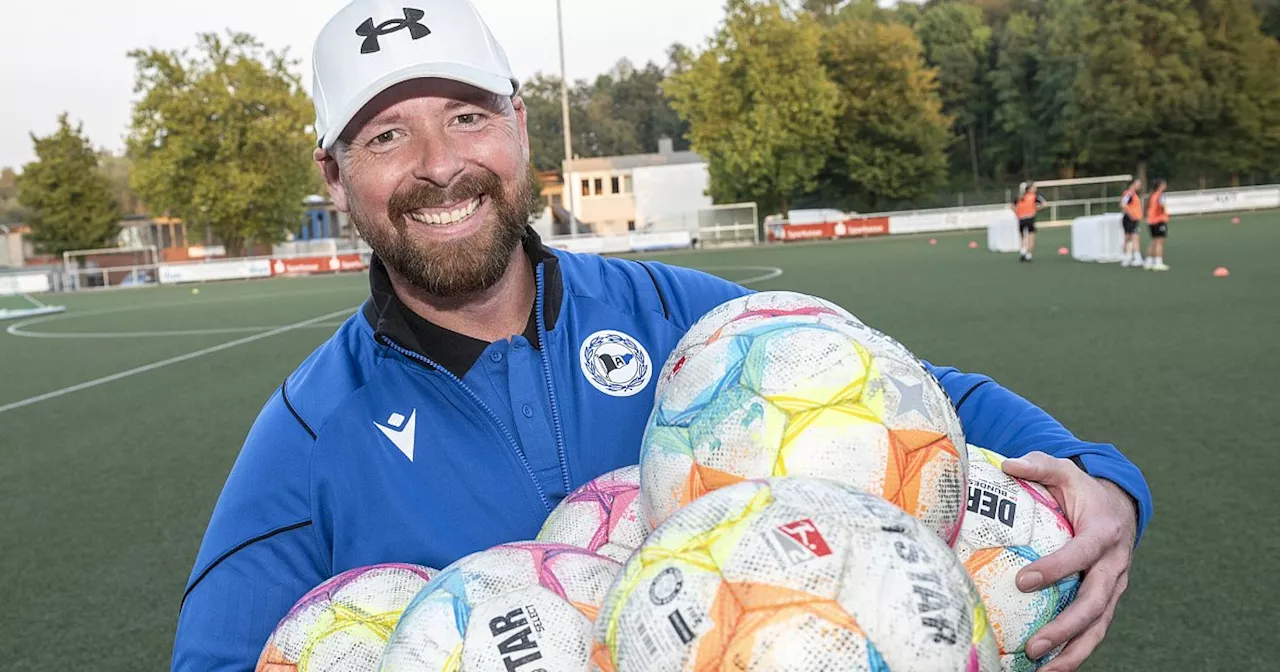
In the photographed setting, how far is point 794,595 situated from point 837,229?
140 ft

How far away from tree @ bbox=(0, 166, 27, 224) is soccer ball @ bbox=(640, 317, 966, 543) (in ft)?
368

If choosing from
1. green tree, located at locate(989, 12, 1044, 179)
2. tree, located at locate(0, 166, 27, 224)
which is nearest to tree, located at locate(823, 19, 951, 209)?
green tree, located at locate(989, 12, 1044, 179)

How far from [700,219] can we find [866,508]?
44.6 m

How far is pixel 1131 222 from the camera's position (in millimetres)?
19984

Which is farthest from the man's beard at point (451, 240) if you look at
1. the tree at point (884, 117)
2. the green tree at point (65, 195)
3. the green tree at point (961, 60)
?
the green tree at point (961, 60)

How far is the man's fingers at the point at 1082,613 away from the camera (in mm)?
1671

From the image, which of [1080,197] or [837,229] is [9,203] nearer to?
[837,229]

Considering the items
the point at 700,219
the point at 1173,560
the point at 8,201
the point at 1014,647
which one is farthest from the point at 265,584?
the point at 8,201

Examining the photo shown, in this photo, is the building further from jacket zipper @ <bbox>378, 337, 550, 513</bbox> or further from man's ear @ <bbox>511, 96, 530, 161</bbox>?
jacket zipper @ <bbox>378, 337, 550, 513</bbox>

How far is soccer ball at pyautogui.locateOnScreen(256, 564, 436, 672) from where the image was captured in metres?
1.65

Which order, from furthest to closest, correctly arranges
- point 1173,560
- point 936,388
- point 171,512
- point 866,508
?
1. point 171,512
2. point 1173,560
3. point 936,388
4. point 866,508

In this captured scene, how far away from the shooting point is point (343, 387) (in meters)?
2.35

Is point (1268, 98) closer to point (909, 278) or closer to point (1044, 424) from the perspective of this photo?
point (909, 278)

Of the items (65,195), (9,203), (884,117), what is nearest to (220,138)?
(65,195)
